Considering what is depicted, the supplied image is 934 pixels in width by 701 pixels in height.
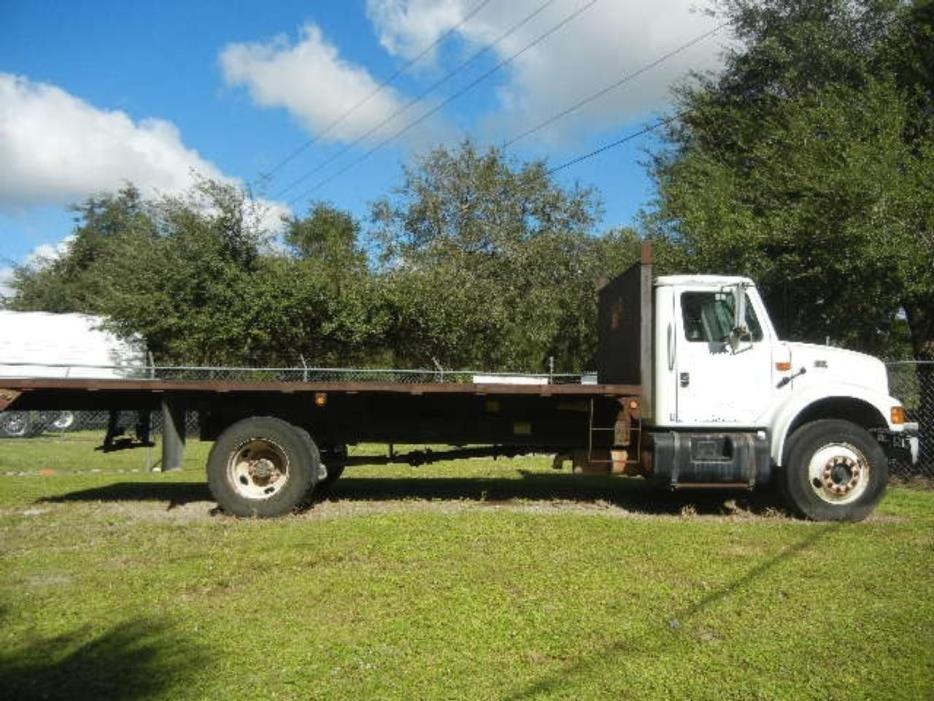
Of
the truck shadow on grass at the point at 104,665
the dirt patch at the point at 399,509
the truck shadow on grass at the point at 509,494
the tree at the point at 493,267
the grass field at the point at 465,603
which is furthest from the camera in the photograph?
the tree at the point at 493,267

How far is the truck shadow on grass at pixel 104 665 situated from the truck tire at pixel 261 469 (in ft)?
11.4

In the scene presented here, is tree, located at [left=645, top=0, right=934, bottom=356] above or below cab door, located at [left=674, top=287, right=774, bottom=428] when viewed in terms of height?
above

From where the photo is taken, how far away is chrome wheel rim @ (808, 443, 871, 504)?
8.30m

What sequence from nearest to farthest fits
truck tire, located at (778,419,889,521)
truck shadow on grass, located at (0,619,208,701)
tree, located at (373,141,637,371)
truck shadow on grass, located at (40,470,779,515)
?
1. truck shadow on grass, located at (0,619,208,701)
2. truck tire, located at (778,419,889,521)
3. truck shadow on grass, located at (40,470,779,515)
4. tree, located at (373,141,637,371)

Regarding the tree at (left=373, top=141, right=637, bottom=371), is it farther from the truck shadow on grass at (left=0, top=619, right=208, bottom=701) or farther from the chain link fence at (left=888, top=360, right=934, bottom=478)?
the truck shadow on grass at (left=0, top=619, right=208, bottom=701)

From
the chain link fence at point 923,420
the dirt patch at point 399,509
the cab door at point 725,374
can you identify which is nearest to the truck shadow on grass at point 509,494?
the dirt patch at point 399,509

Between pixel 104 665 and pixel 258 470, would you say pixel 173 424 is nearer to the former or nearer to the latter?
pixel 258 470

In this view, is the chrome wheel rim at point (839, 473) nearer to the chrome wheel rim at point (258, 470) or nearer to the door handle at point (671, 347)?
the door handle at point (671, 347)

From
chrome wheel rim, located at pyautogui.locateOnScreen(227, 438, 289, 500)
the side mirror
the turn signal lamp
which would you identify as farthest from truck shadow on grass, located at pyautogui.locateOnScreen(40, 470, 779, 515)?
the side mirror

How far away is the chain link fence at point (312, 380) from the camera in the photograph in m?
12.3

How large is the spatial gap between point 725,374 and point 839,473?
143 centimetres

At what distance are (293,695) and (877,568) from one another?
4521 mm

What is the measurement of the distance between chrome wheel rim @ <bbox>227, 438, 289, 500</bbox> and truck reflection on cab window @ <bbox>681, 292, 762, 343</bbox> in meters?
4.23

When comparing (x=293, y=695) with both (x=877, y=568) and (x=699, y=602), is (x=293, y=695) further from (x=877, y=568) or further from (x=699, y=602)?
(x=877, y=568)
